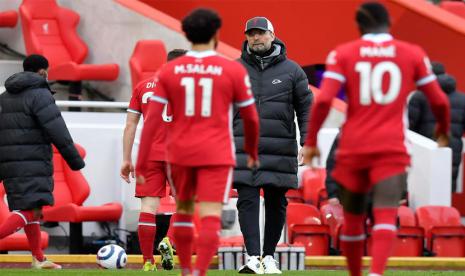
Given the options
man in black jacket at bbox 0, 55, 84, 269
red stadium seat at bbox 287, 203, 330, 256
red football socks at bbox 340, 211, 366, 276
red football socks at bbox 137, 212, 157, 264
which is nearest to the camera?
red football socks at bbox 340, 211, 366, 276

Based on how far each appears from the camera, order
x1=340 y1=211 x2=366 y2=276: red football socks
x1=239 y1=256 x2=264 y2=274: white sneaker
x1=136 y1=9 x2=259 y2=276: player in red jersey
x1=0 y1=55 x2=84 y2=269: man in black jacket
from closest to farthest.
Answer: x1=340 y1=211 x2=366 y2=276: red football socks, x1=136 y1=9 x2=259 y2=276: player in red jersey, x1=239 y1=256 x2=264 y2=274: white sneaker, x1=0 y1=55 x2=84 y2=269: man in black jacket

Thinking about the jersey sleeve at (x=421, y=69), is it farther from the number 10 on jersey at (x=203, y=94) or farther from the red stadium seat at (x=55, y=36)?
the red stadium seat at (x=55, y=36)

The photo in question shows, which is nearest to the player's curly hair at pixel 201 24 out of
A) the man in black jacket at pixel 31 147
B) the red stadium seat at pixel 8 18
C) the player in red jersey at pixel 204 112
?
the player in red jersey at pixel 204 112

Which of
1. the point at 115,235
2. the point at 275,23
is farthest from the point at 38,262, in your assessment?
the point at 275,23

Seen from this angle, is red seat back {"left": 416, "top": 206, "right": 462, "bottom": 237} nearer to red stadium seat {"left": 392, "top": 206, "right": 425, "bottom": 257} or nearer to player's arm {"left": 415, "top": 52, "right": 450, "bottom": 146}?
red stadium seat {"left": 392, "top": 206, "right": 425, "bottom": 257}

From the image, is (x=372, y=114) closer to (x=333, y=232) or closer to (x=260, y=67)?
(x=260, y=67)

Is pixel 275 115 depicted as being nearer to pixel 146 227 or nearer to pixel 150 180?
pixel 150 180

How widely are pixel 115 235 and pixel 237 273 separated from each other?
5.27 meters

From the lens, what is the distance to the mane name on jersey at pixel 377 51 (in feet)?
32.4

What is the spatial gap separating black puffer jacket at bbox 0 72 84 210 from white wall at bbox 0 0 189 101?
6.84 m

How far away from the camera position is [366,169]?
32.7 ft

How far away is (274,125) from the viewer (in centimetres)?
1330

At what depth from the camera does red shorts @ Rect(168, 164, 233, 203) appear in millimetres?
10258

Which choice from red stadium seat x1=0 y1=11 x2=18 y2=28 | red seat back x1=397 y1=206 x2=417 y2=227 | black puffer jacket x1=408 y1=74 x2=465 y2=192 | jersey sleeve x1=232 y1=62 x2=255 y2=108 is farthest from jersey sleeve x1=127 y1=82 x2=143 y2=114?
red stadium seat x1=0 y1=11 x2=18 y2=28
